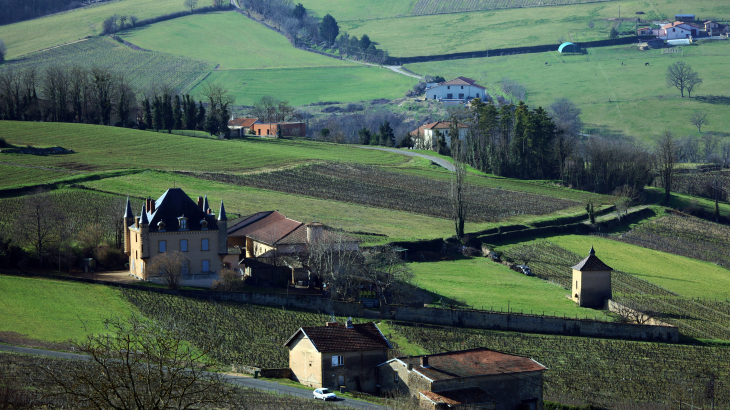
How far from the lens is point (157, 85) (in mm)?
170750

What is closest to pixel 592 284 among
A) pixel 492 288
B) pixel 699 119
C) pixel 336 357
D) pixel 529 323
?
pixel 492 288

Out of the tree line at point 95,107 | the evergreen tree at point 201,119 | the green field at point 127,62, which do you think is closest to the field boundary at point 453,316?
the tree line at point 95,107

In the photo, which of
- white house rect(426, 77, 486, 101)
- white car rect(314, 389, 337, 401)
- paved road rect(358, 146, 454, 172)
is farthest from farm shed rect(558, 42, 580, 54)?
white car rect(314, 389, 337, 401)

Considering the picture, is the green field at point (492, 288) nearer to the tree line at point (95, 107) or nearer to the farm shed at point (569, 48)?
the tree line at point (95, 107)

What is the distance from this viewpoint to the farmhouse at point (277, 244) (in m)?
64.7

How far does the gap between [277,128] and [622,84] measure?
255 ft

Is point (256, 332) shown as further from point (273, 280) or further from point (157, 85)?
point (157, 85)

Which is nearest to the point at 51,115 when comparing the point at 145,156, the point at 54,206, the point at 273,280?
the point at 145,156

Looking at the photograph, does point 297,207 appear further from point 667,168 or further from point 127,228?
point 667,168

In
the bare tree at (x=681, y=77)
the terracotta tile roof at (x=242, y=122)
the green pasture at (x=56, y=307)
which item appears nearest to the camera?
the green pasture at (x=56, y=307)

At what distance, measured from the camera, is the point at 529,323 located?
60.8 metres

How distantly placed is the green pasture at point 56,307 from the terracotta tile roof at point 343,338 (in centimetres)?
1292

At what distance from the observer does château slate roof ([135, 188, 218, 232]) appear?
63688 millimetres

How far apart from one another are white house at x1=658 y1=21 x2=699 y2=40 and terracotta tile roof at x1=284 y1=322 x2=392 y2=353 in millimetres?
171585
